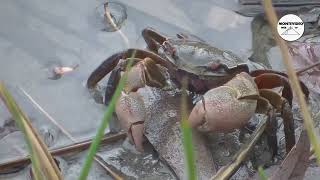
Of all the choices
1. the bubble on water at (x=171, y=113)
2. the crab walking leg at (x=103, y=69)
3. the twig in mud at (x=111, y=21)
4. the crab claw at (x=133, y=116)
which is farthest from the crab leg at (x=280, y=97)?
the twig in mud at (x=111, y=21)

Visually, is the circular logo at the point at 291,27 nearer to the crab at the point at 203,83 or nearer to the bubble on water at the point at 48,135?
the crab at the point at 203,83

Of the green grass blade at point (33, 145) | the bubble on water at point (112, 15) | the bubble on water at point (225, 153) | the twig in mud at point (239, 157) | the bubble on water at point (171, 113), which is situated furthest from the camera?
the bubble on water at point (112, 15)

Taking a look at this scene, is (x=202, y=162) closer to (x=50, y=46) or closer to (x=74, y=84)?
(x=74, y=84)

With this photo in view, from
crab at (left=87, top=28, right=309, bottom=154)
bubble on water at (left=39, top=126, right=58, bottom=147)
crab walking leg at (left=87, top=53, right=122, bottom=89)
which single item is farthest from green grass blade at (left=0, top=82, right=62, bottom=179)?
crab walking leg at (left=87, top=53, right=122, bottom=89)

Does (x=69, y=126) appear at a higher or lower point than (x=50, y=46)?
lower

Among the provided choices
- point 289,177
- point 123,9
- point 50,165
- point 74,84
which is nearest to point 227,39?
point 123,9

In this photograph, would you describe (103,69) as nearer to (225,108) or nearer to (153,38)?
(153,38)

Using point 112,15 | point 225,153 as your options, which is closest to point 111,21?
point 112,15
